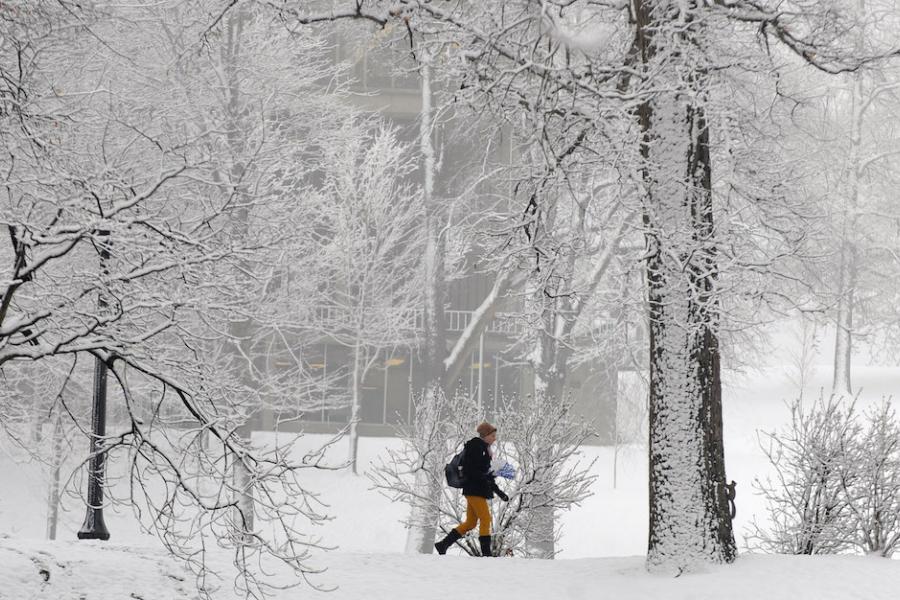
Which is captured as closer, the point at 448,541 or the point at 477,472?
the point at 477,472

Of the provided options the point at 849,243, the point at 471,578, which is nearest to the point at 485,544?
the point at 471,578

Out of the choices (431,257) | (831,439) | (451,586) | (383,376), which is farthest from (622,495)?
(451,586)

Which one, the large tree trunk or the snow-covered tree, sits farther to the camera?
the snow-covered tree

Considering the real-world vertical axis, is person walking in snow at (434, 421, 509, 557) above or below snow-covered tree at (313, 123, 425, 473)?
below

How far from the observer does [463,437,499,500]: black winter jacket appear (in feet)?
41.2

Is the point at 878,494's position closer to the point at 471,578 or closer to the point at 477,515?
the point at 477,515

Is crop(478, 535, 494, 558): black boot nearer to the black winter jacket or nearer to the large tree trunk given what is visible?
the black winter jacket

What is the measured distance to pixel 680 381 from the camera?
11852 mm

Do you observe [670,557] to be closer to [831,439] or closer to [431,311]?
[831,439]

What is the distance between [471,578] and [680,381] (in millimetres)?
2885

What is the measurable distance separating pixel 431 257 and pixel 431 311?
1.21 m

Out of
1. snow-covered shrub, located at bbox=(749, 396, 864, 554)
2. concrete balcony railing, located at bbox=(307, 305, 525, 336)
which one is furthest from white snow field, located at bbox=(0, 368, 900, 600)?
concrete balcony railing, located at bbox=(307, 305, 525, 336)

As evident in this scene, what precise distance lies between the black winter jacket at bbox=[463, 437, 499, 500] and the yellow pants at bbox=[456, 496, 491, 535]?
141 millimetres

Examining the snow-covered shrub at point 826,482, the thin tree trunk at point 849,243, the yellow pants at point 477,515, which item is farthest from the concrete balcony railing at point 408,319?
the yellow pants at point 477,515
